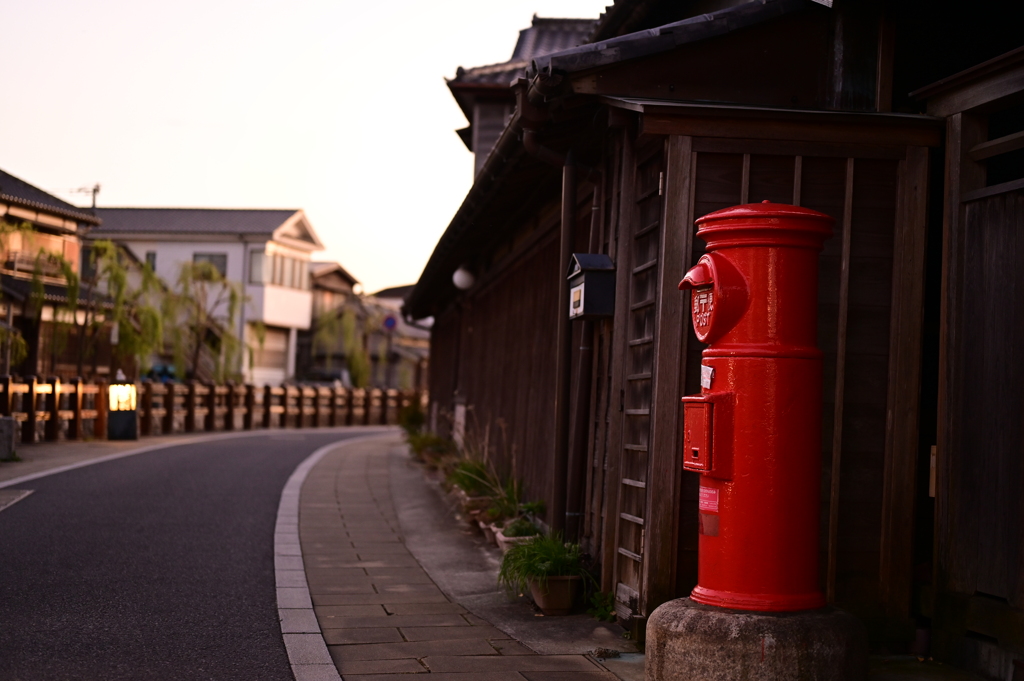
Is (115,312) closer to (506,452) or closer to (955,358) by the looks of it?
(506,452)

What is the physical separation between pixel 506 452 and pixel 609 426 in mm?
5212

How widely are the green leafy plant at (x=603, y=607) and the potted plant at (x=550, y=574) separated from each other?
16cm

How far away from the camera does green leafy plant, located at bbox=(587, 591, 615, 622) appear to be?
254 inches

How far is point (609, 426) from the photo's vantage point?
21.8 feet

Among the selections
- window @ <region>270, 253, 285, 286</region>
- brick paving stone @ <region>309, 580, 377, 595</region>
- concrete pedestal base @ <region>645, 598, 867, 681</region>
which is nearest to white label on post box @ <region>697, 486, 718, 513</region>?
concrete pedestal base @ <region>645, 598, 867, 681</region>

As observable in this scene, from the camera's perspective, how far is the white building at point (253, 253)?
48438 mm

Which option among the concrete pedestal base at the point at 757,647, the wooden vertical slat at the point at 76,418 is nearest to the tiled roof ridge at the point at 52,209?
the wooden vertical slat at the point at 76,418

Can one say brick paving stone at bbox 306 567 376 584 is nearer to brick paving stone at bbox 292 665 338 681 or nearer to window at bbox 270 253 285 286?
brick paving stone at bbox 292 665 338 681

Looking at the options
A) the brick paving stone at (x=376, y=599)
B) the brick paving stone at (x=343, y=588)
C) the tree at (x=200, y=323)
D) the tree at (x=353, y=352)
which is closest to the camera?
the brick paving stone at (x=376, y=599)

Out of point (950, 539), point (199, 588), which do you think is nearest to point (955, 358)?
point (950, 539)

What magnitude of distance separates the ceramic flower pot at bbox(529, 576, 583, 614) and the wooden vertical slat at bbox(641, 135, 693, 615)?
1.04m

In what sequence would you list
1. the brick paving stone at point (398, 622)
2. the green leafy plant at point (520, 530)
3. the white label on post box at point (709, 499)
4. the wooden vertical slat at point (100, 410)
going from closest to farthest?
the white label on post box at point (709, 499)
the brick paving stone at point (398, 622)
the green leafy plant at point (520, 530)
the wooden vertical slat at point (100, 410)

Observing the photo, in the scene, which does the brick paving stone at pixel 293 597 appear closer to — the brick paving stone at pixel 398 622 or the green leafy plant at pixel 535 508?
the brick paving stone at pixel 398 622

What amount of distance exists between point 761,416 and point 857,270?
5.23 feet
